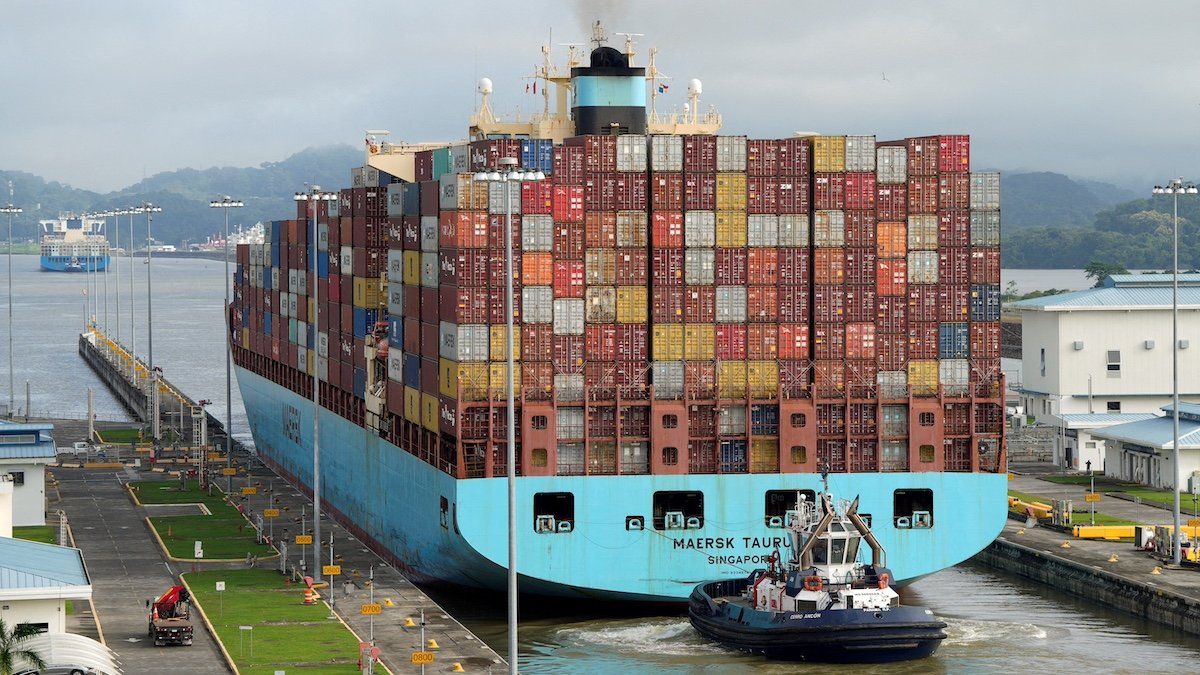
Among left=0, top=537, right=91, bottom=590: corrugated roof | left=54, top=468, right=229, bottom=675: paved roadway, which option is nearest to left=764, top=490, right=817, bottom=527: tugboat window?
left=54, top=468, right=229, bottom=675: paved roadway

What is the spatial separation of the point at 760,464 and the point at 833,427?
2.58 metres

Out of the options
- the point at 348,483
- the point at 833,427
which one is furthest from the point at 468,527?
the point at 348,483

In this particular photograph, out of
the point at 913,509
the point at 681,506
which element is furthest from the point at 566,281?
the point at 913,509

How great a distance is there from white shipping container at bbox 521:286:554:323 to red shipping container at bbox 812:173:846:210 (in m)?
8.93

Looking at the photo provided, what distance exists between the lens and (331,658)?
48312 millimetres

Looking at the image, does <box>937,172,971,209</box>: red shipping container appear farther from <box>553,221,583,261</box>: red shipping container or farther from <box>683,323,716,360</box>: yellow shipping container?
<box>553,221,583,261</box>: red shipping container

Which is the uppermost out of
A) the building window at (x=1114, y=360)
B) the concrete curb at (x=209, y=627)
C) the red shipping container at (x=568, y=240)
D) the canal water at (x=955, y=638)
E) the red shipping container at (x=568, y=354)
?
the red shipping container at (x=568, y=240)

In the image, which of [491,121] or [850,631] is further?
[491,121]

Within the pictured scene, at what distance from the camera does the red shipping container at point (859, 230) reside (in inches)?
2366

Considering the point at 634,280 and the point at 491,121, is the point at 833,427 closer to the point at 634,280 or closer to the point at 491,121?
the point at 634,280

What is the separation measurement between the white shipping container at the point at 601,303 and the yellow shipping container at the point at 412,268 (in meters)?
7.48

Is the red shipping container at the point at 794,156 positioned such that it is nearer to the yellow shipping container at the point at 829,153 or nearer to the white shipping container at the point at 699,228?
the yellow shipping container at the point at 829,153

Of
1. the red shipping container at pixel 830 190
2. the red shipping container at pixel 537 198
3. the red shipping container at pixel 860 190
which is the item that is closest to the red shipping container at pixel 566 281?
the red shipping container at pixel 537 198

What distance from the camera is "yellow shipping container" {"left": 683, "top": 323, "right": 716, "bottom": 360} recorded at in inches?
2331
